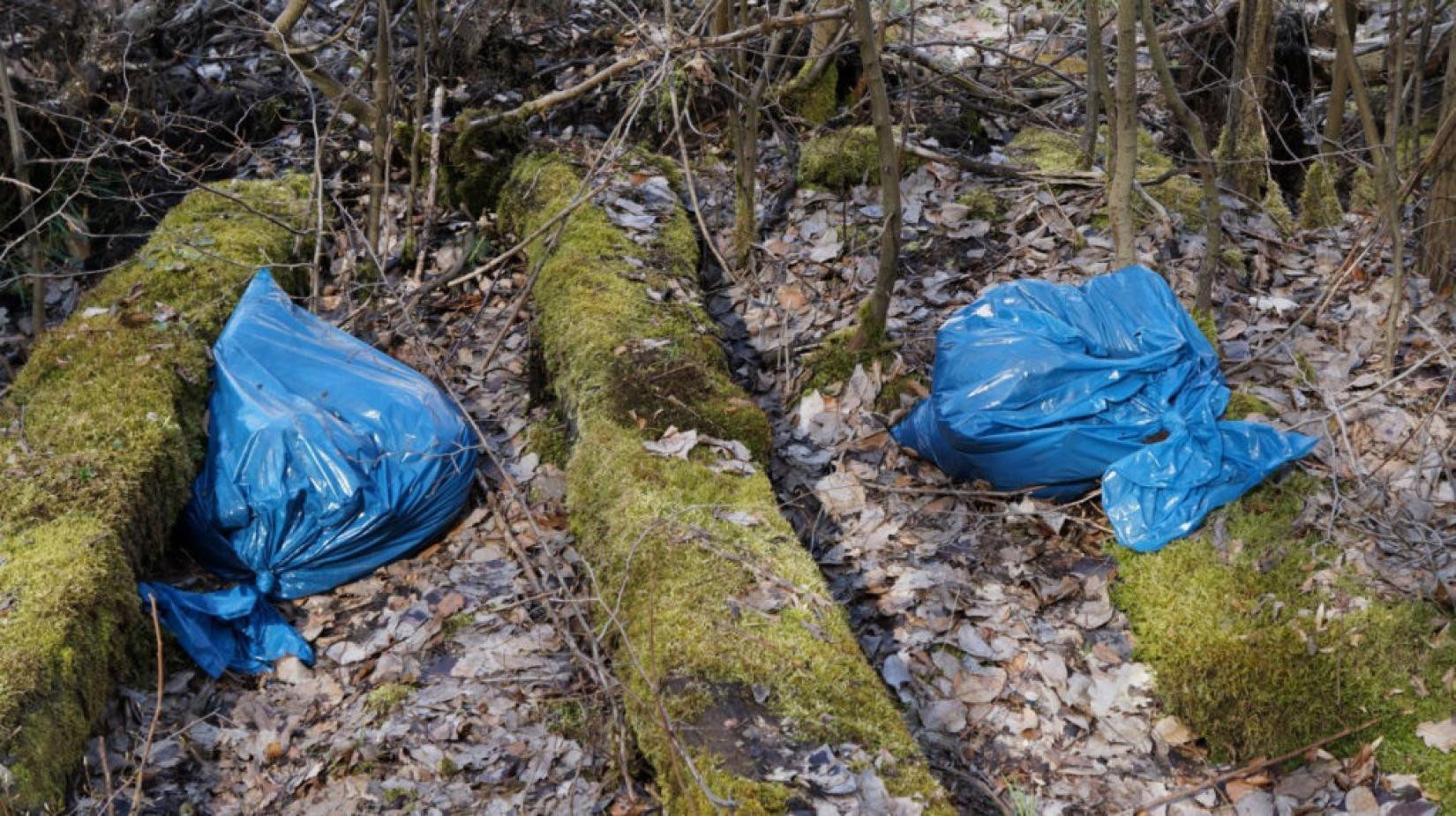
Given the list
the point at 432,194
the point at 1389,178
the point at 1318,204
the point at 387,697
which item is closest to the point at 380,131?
the point at 432,194

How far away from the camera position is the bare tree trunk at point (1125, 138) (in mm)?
4059

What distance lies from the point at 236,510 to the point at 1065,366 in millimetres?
2897

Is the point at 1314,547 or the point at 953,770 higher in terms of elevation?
the point at 1314,547

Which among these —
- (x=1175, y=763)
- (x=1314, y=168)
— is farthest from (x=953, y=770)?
(x=1314, y=168)

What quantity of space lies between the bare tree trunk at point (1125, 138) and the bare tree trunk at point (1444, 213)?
116cm

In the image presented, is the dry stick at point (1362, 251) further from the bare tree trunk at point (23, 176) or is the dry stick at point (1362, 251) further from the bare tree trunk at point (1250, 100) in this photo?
the bare tree trunk at point (23, 176)

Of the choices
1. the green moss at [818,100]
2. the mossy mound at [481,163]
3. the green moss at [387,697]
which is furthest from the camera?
the green moss at [818,100]

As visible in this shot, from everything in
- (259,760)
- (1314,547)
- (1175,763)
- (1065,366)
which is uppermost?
(1065,366)

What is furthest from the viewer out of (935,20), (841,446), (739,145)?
(935,20)

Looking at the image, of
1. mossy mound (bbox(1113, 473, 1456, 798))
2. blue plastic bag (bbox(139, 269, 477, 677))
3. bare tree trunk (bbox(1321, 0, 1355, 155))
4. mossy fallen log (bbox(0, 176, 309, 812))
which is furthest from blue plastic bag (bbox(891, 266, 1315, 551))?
mossy fallen log (bbox(0, 176, 309, 812))

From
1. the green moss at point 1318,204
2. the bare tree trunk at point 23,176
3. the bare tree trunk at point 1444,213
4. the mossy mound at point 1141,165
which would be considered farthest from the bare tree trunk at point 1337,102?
the bare tree trunk at point 23,176

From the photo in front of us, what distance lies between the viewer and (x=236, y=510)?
407cm

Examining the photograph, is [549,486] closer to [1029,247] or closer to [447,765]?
[447,765]

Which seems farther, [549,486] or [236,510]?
[549,486]
